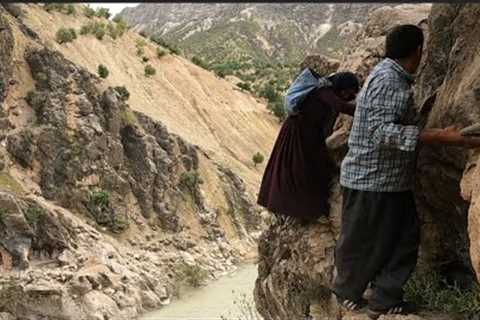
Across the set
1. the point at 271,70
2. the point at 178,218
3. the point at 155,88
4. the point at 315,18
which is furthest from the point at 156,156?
the point at 315,18

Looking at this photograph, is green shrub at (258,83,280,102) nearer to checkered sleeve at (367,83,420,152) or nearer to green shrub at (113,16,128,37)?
green shrub at (113,16,128,37)

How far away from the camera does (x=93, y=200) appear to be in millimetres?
19375

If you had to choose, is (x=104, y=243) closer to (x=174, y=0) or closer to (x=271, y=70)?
(x=174, y=0)

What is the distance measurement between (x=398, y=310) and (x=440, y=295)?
0.98 feet

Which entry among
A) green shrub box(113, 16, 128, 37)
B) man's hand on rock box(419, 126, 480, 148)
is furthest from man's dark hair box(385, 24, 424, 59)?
green shrub box(113, 16, 128, 37)

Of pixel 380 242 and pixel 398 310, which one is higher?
pixel 380 242

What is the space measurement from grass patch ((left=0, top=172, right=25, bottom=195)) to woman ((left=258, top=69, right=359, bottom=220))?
1374 cm

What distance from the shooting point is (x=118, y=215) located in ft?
64.6

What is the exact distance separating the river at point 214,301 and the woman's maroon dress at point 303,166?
31.7 feet

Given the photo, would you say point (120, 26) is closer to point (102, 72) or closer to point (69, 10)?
point (69, 10)

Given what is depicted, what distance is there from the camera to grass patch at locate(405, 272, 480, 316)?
138 inches

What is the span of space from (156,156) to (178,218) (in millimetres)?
2237

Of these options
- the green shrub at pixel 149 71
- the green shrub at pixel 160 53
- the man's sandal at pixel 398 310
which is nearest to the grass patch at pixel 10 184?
the green shrub at pixel 149 71

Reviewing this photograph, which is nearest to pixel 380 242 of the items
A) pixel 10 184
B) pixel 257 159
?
pixel 10 184
